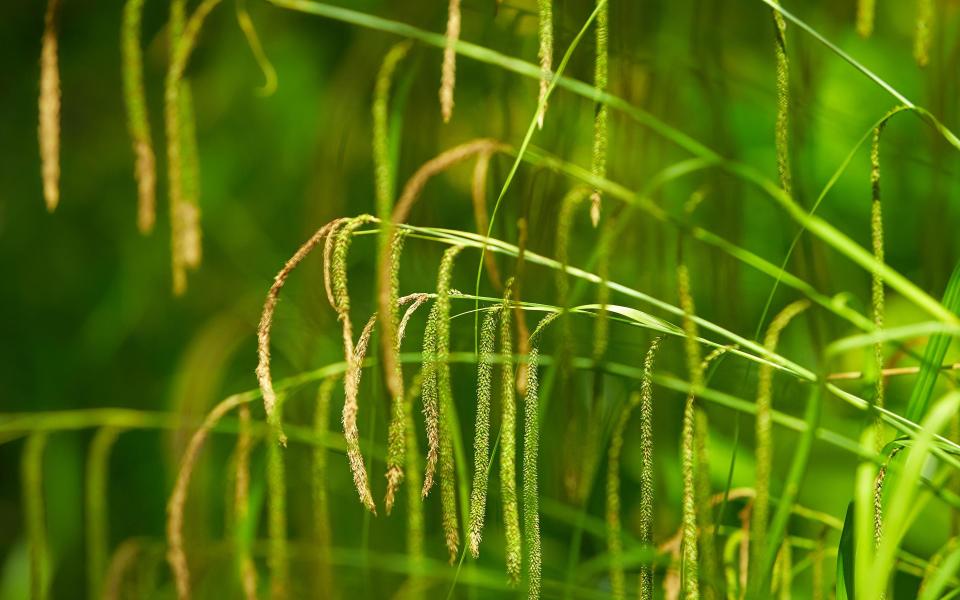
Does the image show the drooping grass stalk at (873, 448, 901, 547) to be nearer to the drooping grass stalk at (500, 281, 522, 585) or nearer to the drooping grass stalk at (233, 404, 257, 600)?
the drooping grass stalk at (500, 281, 522, 585)

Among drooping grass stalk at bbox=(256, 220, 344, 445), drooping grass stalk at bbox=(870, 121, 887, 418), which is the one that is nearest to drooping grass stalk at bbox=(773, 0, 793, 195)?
drooping grass stalk at bbox=(870, 121, 887, 418)

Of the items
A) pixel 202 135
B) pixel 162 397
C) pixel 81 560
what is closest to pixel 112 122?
pixel 202 135

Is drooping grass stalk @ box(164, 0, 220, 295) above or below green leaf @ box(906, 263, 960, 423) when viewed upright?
above

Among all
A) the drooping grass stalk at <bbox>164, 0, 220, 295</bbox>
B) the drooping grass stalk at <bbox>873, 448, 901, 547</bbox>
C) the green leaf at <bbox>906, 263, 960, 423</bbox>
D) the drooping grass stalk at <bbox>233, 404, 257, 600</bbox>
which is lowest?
the drooping grass stalk at <bbox>233, 404, 257, 600</bbox>

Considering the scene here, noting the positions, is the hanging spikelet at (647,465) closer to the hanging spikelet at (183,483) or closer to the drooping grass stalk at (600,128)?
the drooping grass stalk at (600,128)

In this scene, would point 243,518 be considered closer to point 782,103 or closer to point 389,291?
point 389,291

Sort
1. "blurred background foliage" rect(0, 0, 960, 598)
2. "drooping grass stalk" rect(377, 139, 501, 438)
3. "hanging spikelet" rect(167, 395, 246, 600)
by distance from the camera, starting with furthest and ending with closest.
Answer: "blurred background foliage" rect(0, 0, 960, 598) → "hanging spikelet" rect(167, 395, 246, 600) → "drooping grass stalk" rect(377, 139, 501, 438)

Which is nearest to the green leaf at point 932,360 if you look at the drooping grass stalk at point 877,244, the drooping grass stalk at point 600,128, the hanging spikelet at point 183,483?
the drooping grass stalk at point 877,244

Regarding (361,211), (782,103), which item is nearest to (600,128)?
(782,103)
